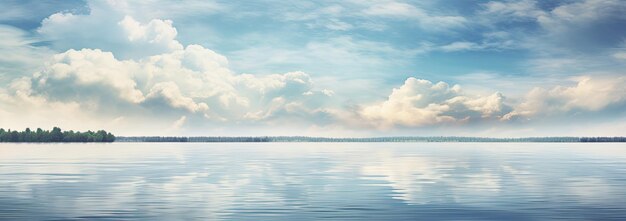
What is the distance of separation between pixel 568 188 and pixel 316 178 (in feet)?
86.4

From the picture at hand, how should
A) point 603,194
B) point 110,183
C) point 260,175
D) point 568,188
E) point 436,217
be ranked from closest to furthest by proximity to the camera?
point 436,217
point 603,194
point 568,188
point 110,183
point 260,175

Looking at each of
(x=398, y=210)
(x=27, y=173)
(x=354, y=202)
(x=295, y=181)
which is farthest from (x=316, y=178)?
(x=27, y=173)

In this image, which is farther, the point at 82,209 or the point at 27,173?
the point at 27,173

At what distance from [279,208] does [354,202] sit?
665 cm

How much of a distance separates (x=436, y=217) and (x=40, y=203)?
28363 millimetres

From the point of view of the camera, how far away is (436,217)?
44562mm

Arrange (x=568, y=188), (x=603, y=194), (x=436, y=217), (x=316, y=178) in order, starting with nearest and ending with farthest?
(x=436, y=217), (x=603, y=194), (x=568, y=188), (x=316, y=178)

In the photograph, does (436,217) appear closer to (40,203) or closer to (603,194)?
(603,194)

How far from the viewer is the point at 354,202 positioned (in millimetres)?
52969

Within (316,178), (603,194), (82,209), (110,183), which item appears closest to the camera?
(82,209)

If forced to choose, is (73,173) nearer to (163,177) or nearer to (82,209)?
(163,177)

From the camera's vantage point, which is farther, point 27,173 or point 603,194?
point 27,173

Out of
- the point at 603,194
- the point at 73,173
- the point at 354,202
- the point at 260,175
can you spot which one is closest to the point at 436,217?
the point at 354,202

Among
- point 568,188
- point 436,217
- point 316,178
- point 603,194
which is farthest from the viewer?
point 316,178
